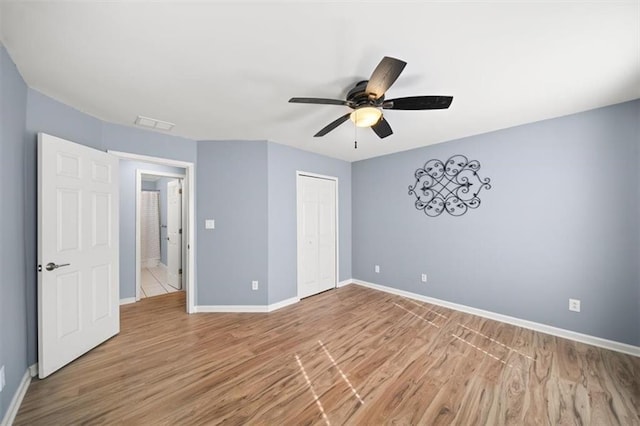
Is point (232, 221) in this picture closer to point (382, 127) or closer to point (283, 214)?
point (283, 214)

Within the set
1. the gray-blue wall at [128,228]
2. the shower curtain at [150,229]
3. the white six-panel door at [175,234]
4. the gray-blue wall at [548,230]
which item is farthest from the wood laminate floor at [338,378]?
the shower curtain at [150,229]

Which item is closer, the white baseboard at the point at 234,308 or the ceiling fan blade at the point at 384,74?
the ceiling fan blade at the point at 384,74

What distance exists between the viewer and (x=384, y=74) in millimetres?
1461

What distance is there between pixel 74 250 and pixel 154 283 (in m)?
2.87

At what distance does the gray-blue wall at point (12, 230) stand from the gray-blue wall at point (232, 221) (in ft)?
5.30

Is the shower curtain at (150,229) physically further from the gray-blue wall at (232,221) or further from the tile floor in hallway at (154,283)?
the gray-blue wall at (232,221)

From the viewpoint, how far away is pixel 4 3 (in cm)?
121

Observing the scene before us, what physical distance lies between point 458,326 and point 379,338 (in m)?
1.04

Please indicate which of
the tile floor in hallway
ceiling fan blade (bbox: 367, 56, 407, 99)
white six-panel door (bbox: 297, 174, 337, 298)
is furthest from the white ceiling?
the tile floor in hallway

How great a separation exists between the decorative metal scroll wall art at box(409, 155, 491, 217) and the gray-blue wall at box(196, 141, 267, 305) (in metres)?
2.40

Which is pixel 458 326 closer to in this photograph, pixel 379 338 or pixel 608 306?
pixel 379 338

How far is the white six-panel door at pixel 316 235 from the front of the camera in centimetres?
390

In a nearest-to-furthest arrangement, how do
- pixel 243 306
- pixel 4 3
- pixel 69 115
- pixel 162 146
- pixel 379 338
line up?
pixel 4 3, pixel 69 115, pixel 379 338, pixel 162 146, pixel 243 306

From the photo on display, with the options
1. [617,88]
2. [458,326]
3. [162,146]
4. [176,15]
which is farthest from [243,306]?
[617,88]
